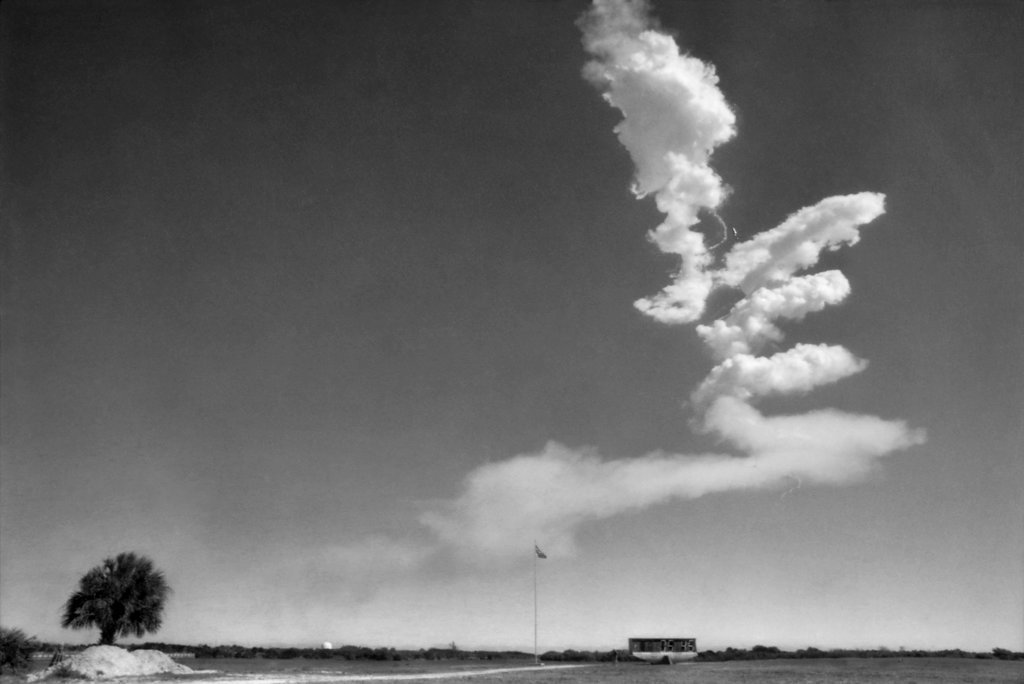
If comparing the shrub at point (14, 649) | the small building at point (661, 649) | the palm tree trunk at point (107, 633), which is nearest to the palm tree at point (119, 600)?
the palm tree trunk at point (107, 633)

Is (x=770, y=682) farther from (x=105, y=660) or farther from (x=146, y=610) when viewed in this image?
(x=146, y=610)

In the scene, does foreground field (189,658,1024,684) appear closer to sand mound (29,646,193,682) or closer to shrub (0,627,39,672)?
sand mound (29,646,193,682)

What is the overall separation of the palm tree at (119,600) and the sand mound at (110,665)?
654 centimetres

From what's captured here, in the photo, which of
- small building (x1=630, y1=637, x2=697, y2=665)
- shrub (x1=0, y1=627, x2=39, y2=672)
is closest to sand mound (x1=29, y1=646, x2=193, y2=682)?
shrub (x1=0, y1=627, x2=39, y2=672)

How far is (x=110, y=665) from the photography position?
145ft

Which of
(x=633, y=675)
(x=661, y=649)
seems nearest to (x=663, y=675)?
(x=633, y=675)

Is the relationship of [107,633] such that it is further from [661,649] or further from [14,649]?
[661,649]

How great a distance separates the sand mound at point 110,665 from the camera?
41156 millimetres

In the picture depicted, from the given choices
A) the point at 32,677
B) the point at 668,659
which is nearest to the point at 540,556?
the point at 668,659

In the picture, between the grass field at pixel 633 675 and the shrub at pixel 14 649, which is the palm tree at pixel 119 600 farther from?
the shrub at pixel 14 649

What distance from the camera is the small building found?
3460 inches

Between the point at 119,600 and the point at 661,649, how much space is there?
61319 mm

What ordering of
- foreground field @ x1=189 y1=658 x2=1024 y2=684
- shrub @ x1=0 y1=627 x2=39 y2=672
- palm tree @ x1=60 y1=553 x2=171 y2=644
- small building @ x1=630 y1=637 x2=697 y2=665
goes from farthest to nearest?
small building @ x1=630 y1=637 x2=697 y2=665 → palm tree @ x1=60 y1=553 x2=171 y2=644 → foreground field @ x1=189 y1=658 x2=1024 y2=684 → shrub @ x1=0 y1=627 x2=39 y2=672

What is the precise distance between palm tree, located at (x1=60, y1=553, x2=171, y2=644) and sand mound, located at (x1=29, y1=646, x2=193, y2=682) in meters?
6.54
